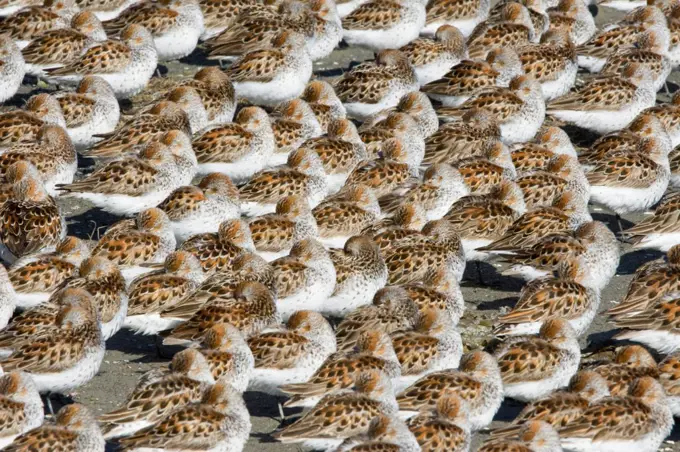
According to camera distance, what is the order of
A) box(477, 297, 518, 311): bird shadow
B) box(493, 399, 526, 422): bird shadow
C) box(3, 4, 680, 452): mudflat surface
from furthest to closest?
box(477, 297, 518, 311): bird shadow, box(493, 399, 526, 422): bird shadow, box(3, 4, 680, 452): mudflat surface

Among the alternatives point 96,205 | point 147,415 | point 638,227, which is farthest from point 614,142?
point 147,415

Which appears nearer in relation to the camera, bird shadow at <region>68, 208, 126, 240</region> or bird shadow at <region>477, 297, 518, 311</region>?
bird shadow at <region>477, 297, 518, 311</region>

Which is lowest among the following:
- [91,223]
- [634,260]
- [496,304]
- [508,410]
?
[634,260]

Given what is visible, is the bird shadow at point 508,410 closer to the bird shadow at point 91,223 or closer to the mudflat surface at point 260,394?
the mudflat surface at point 260,394

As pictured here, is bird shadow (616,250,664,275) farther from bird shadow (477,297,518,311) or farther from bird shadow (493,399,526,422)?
bird shadow (493,399,526,422)

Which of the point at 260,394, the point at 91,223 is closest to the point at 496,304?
the point at 260,394

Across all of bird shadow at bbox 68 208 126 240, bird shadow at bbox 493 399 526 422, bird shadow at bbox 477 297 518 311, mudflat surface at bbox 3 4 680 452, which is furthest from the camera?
bird shadow at bbox 68 208 126 240

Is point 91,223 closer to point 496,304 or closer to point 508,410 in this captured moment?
point 496,304

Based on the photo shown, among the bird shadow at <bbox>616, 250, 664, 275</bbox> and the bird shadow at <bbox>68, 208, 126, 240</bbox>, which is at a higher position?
the bird shadow at <bbox>68, 208, 126, 240</bbox>

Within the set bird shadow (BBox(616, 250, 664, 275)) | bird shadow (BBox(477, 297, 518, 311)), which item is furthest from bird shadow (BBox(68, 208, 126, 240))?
bird shadow (BBox(616, 250, 664, 275))
